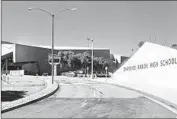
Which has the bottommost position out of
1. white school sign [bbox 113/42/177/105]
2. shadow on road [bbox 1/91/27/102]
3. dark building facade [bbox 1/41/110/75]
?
shadow on road [bbox 1/91/27/102]

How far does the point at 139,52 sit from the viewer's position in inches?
1572

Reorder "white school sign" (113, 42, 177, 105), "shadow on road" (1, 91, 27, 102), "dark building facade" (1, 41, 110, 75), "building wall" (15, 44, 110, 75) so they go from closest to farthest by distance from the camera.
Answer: "shadow on road" (1, 91, 27, 102) → "white school sign" (113, 42, 177, 105) → "dark building facade" (1, 41, 110, 75) → "building wall" (15, 44, 110, 75)

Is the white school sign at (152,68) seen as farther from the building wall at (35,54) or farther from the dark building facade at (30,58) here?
the building wall at (35,54)

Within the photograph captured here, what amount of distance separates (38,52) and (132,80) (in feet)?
241

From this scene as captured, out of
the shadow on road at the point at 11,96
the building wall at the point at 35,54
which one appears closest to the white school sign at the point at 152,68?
the shadow on road at the point at 11,96

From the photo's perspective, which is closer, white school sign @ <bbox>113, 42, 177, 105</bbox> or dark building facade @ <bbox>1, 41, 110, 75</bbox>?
white school sign @ <bbox>113, 42, 177, 105</bbox>

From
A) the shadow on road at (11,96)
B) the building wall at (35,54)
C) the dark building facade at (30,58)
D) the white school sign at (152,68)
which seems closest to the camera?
the shadow on road at (11,96)

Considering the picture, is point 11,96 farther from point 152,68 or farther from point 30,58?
point 30,58

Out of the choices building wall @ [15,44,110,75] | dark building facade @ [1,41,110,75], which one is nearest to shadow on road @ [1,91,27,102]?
dark building facade @ [1,41,110,75]

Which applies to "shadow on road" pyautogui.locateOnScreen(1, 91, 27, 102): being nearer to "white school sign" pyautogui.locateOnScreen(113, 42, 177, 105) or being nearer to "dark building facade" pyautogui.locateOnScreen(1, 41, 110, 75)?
"white school sign" pyautogui.locateOnScreen(113, 42, 177, 105)

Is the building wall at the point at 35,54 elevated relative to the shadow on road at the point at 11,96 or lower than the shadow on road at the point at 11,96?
elevated

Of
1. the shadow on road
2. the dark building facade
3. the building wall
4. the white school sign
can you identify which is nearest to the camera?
the shadow on road

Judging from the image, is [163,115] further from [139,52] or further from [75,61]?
[75,61]

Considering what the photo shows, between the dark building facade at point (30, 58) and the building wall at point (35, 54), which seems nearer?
the dark building facade at point (30, 58)
